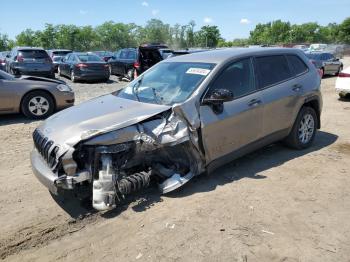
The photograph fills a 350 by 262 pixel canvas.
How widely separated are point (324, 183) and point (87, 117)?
320 centimetres

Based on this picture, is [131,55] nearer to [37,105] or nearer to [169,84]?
[37,105]

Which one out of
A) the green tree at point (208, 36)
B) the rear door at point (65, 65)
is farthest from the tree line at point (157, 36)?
the rear door at point (65, 65)

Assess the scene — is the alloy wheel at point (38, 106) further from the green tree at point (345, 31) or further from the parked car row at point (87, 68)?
the green tree at point (345, 31)

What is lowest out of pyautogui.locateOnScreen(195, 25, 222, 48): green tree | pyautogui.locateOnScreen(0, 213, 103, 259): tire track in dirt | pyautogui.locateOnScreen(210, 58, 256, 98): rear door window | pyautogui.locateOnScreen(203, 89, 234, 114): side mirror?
pyautogui.locateOnScreen(0, 213, 103, 259): tire track in dirt

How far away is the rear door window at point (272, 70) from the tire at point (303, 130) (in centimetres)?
74

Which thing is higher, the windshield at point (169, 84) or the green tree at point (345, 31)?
the green tree at point (345, 31)

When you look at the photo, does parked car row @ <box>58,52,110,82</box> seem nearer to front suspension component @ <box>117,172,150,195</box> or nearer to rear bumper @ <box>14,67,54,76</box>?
rear bumper @ <box>14,67,54,76</box>

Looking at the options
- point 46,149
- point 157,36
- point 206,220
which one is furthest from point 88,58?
point 157,36

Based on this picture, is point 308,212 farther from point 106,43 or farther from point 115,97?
point 106,43

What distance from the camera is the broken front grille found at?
4055 millimetres

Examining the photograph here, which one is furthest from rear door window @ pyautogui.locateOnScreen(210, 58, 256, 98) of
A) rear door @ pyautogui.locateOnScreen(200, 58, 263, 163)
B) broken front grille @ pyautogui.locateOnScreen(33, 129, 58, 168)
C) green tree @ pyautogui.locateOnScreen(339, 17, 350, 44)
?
green tree @ pyautogui.locateOnScreen(339, 17, 350, 44)

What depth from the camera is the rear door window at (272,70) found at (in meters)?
5.57

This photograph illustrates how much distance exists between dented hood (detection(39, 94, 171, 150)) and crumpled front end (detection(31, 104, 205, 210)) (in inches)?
2.1

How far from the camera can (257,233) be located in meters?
3.76
